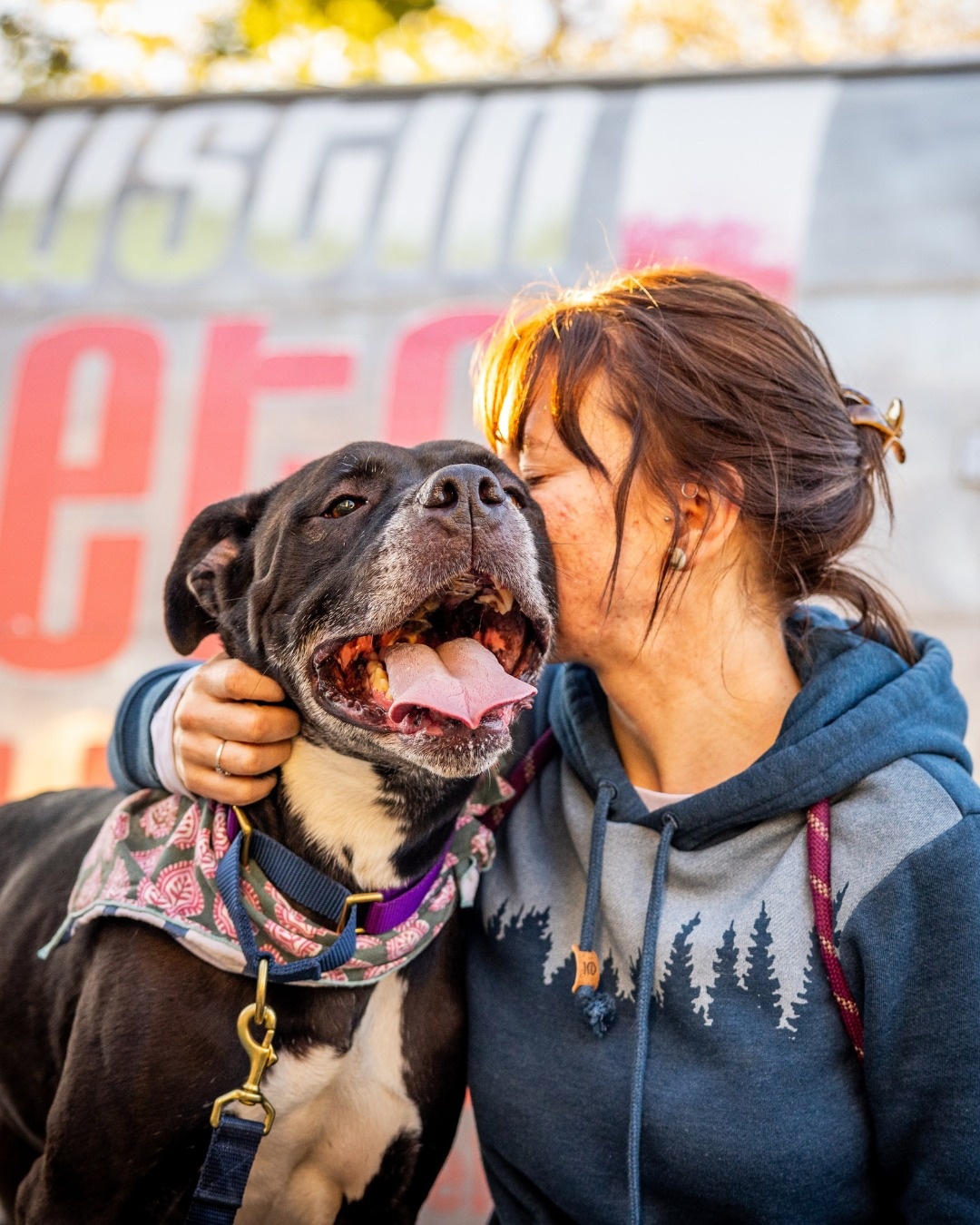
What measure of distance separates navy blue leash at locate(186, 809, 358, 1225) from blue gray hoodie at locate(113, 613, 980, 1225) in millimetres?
413

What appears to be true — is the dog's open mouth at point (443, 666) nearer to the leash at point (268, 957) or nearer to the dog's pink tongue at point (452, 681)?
the dog's pink tongue at point (452, 681)

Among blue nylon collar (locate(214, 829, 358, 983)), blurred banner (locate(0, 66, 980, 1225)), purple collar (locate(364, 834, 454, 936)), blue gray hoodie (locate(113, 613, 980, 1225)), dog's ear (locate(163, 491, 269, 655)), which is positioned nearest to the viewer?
blue gray hoodie (locate(113, 613, 980, 1225))

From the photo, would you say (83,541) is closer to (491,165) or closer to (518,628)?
(491,165)

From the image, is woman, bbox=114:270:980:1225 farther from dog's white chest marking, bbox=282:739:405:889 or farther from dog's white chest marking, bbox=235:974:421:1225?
dog's white chest marking, bbox=235:974:421:1225

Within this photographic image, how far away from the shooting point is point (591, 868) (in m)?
2.24

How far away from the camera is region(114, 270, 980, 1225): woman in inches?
76.0

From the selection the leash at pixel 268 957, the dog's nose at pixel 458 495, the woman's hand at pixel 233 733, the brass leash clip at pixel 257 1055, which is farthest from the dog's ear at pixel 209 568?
the brass leash clip at pixel 257 1055

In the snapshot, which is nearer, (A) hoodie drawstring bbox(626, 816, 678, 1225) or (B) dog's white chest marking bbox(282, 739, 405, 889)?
(A) hoodie drawstring bbox(626, 816, 678, 1225)

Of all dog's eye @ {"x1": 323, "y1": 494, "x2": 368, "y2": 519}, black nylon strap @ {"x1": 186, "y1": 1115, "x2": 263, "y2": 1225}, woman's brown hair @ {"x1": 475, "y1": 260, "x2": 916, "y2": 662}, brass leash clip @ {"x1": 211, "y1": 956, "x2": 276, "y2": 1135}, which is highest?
woman's brown hair @ {"x1": 475, "y1": 260, "x2": 916, "y2": 662}

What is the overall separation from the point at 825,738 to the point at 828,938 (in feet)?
1.11

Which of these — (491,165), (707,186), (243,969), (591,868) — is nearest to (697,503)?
(591,868)

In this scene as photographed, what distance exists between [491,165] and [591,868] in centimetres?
258

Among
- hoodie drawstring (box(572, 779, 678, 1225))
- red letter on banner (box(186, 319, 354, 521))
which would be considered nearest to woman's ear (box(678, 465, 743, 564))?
hoodie drawstring (box(572, 779, 678, 1225))

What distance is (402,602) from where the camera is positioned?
6.68 ft
